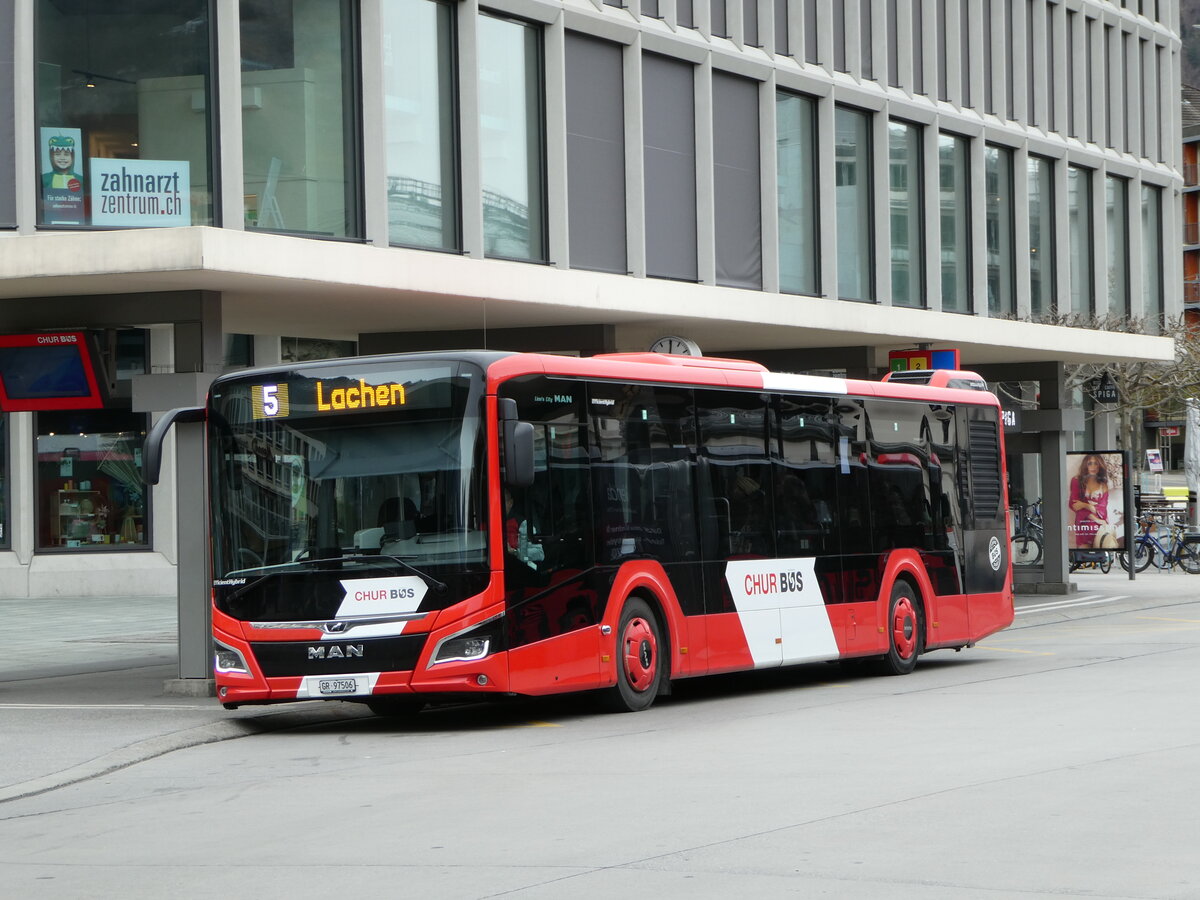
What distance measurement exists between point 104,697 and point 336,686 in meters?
4.59

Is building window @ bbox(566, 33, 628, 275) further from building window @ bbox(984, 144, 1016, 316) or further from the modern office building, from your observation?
building window @ bbox(984, 144, 1016, 316)

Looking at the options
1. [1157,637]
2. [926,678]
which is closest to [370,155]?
[926,678]

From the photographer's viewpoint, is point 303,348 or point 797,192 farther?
point 303,348

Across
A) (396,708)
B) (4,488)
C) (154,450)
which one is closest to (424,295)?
(396,708)

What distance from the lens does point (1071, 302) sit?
33.7m

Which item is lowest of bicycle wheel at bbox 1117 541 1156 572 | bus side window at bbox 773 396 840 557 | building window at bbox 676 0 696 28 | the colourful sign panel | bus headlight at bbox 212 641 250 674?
bicycle wheel at bbox 1117 541 1156 572

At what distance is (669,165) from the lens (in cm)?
2344

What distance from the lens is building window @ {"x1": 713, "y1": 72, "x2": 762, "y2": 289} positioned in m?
24.3

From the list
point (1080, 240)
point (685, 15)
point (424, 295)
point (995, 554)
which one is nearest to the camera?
point (424, 295)

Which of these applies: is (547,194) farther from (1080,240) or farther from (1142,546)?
(1142,546)

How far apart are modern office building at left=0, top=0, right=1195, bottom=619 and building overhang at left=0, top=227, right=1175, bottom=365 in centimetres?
4

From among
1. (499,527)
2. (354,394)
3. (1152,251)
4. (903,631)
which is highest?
(1152,251)

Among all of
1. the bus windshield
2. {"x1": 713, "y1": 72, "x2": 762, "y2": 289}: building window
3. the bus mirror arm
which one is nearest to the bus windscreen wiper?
the bus windshield

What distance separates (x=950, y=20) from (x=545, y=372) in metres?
18.3
